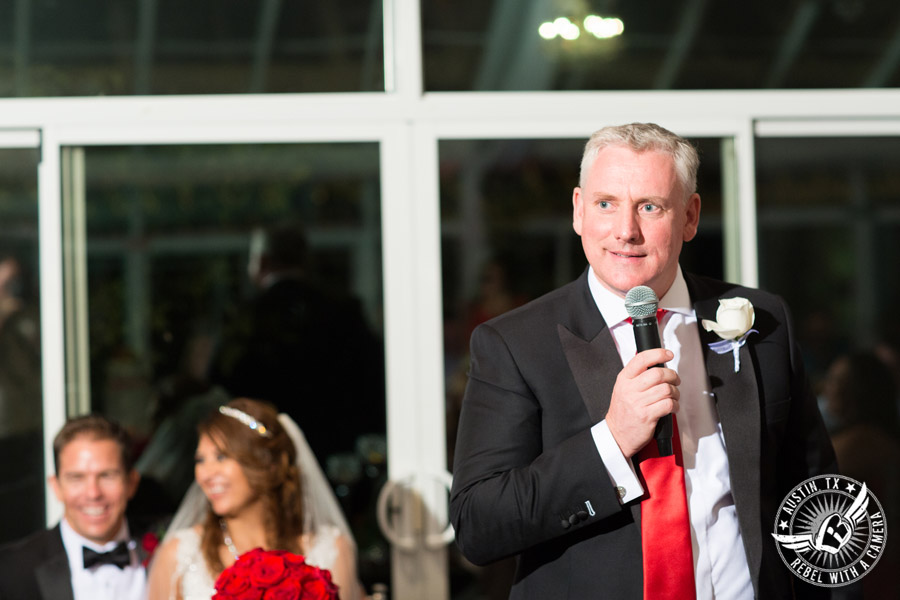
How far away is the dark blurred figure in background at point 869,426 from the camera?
355 centimetres

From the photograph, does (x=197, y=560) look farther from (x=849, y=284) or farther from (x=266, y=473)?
(x=849, y=284)

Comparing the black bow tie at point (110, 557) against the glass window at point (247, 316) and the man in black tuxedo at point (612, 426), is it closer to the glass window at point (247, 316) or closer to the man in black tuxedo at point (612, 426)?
the glass window at point (247, 316)

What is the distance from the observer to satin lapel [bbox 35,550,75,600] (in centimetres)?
293

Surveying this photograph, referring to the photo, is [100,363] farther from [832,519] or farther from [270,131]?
[832,519]

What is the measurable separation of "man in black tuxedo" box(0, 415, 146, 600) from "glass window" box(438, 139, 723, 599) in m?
1.09

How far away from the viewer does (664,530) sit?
5.49 ft

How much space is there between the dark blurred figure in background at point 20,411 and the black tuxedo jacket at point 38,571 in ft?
0.96

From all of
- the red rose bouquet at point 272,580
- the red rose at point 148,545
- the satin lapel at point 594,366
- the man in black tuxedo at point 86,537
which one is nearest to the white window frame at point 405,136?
the man in black tuxedo at point 86,537

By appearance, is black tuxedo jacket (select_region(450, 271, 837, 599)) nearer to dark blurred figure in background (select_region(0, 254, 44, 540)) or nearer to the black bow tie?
the black bow tie

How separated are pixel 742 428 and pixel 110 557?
2.07m

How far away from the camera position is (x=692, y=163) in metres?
1.79

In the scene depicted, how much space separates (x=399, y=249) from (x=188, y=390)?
1.01m

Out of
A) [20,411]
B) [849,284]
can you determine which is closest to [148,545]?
[20,411]

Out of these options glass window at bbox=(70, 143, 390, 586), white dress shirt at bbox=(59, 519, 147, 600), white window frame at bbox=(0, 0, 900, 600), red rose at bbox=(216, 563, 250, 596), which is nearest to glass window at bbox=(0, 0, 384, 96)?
white window frame at bbox=(0, 0, 900, 600)
